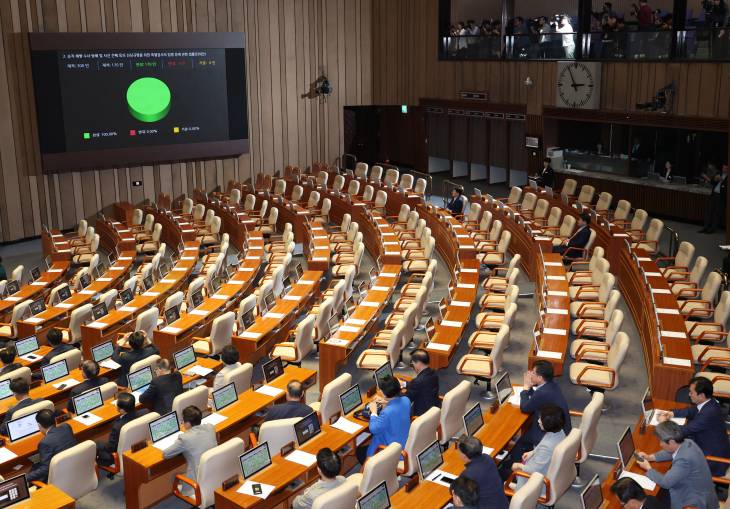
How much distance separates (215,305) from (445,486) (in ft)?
19.6

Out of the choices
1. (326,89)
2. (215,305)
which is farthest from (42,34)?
(215,305)

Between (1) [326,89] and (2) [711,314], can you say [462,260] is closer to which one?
(2) [711,314]

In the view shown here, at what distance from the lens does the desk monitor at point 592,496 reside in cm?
535

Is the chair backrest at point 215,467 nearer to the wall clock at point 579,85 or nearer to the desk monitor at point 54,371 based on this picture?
the desk monitor at point 54,371

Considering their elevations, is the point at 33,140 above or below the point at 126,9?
below

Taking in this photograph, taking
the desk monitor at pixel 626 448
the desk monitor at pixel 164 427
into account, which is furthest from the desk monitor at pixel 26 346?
the desk monitor at pixel 626 448

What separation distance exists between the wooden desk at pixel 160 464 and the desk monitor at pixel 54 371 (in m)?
2.28

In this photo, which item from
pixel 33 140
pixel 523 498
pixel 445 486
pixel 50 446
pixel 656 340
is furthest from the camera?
pixel 33 140

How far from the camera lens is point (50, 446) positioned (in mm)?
6863

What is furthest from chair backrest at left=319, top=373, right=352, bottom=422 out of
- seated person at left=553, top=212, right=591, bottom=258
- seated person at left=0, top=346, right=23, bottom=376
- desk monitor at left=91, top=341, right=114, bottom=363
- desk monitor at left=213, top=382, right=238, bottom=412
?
seated person at left=553, top=212, right=591, bottom=258

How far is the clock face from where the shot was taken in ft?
60.4

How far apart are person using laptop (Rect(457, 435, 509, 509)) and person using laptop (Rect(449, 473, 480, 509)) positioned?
327mm

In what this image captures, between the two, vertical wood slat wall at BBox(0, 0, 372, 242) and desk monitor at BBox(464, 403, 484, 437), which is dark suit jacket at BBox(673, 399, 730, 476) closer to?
desk monitor at BBox(464, 403, 484, 437)

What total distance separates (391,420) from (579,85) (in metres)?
13.7
